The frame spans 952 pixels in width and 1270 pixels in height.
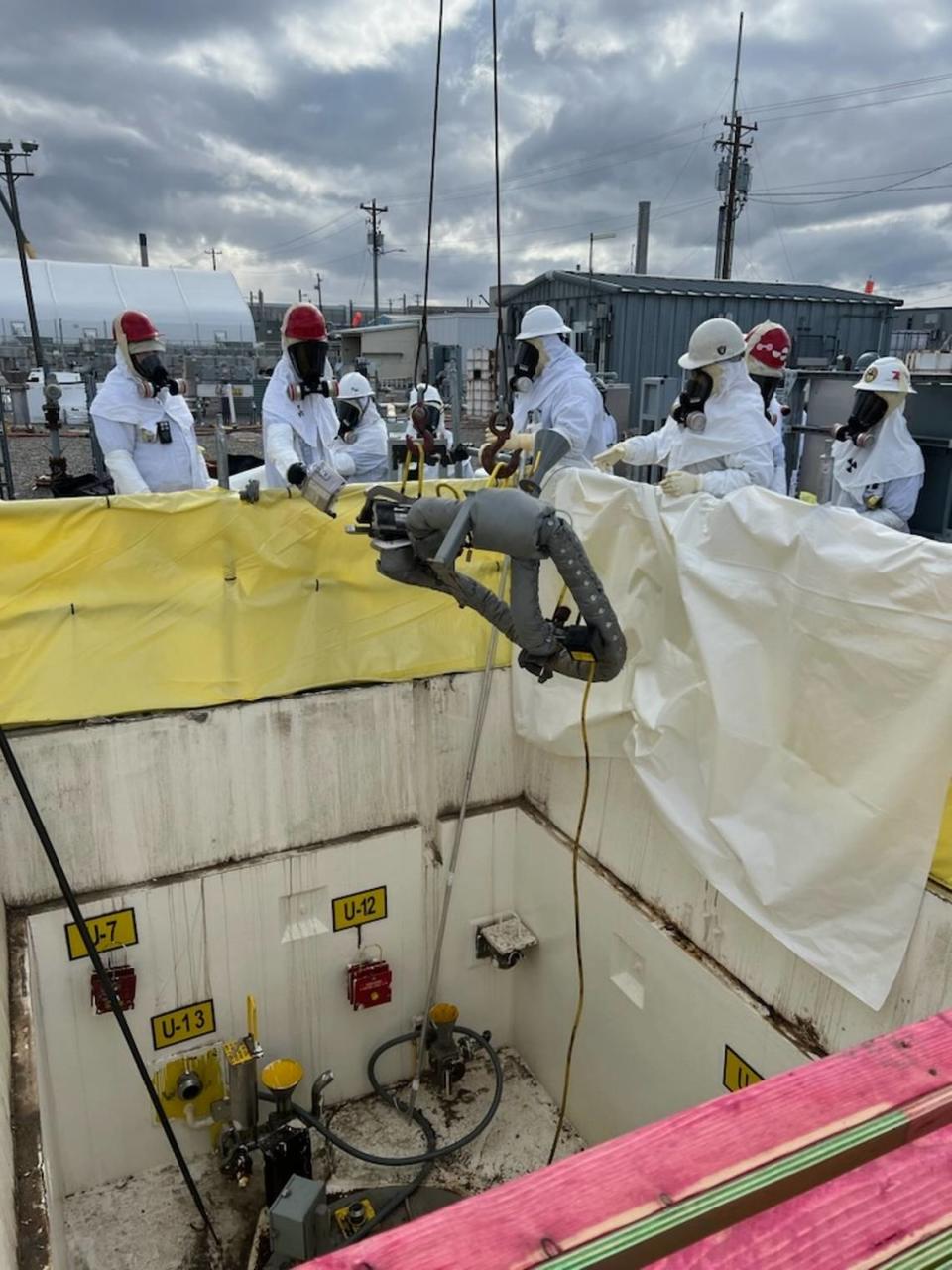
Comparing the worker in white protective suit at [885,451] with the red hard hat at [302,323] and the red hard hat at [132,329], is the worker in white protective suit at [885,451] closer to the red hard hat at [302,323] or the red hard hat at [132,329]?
the red hard hat at [302,323]

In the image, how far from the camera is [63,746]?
3.21m

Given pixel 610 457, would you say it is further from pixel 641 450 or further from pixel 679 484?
pixel 679 484

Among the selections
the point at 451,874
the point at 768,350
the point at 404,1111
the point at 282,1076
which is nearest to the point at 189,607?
the point at 451,874

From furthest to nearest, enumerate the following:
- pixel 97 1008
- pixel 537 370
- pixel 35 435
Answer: pixel 35 435
pixel 537 370
pixel 97 1008

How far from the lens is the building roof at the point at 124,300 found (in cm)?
2564

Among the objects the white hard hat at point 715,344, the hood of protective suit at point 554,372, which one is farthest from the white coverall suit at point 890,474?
the hood of protective suit at point 554,372

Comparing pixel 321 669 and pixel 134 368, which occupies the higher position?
pixel 134 368

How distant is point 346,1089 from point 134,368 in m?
3.57

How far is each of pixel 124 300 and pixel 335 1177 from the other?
93.1ft

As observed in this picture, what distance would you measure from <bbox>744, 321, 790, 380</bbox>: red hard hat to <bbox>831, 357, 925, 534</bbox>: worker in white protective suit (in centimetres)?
78

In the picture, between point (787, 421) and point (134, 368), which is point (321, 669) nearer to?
point (134, 368)

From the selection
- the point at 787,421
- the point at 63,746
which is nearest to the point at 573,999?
the point at 63,746

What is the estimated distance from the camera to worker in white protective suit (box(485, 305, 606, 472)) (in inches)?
167

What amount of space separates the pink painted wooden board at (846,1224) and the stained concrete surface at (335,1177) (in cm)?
345
